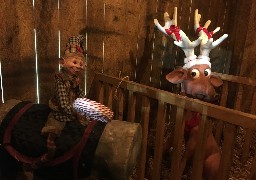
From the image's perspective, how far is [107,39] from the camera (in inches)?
119

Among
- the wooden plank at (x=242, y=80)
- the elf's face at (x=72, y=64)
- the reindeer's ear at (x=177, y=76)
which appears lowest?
the wooden plank at (x=242, y=80)

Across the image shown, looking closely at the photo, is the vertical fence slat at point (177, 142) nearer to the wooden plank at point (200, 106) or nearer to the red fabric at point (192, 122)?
the wooden plank at point (200, 106)

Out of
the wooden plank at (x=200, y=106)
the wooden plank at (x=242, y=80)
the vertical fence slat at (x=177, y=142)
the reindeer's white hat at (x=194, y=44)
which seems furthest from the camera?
the wooden plank at (x=242, y=80)

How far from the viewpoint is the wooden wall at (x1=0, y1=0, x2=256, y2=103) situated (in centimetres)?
232

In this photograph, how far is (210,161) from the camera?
2.41m

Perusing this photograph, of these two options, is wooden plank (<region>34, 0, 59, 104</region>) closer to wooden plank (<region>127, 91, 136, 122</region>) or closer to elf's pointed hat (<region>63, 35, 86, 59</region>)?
elf's pointed hat (<region>63, 35, 86, 59</region>)

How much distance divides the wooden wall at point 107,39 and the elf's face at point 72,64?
59 centimetres

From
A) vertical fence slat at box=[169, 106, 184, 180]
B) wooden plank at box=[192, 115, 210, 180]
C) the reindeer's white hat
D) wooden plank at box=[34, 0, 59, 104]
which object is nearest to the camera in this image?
wooden plank at box=[192, 115, 210, 180]

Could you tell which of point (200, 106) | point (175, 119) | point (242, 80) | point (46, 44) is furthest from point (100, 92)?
point (242, 80)

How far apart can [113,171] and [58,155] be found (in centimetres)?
35

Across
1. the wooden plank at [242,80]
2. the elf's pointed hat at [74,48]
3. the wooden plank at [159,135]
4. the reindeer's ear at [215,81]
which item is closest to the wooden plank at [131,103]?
the wooden plank at [159,135]

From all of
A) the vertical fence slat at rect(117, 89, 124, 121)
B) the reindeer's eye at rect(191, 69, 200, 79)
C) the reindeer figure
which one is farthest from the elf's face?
the reindeer's eye at rect(191, 69, 200, 79)

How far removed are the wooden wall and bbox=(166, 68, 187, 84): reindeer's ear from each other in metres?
0.71

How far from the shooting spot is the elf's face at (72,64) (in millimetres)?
1960
